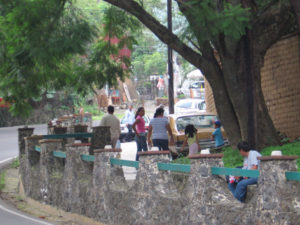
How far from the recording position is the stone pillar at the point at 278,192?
21.2 feet

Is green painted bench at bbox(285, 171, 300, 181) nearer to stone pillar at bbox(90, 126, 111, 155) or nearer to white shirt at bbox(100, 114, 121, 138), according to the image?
stone pillar at bbox(90, 126, 111, 155)

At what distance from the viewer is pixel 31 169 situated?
1473 cm

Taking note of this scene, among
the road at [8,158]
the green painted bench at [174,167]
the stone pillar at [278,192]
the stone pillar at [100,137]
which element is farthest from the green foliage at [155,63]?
the stone pillar at [278,192]

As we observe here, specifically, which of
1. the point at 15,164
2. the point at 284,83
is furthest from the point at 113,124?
the point at 15,164

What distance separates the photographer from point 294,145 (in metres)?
15.0

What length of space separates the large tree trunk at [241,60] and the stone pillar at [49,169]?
3317mm

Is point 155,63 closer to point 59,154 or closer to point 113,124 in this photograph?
point 113,124

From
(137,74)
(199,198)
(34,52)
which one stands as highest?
(137,74)

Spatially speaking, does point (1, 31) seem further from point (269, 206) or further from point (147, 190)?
point (269, 206)

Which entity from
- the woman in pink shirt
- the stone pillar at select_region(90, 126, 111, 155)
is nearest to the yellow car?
the woman in pink shirt

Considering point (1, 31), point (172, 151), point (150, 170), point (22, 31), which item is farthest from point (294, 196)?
point (172, 151)

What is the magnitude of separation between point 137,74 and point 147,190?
2117 inches

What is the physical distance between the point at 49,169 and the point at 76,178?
175 cm

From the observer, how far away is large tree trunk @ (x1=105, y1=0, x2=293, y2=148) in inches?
560
